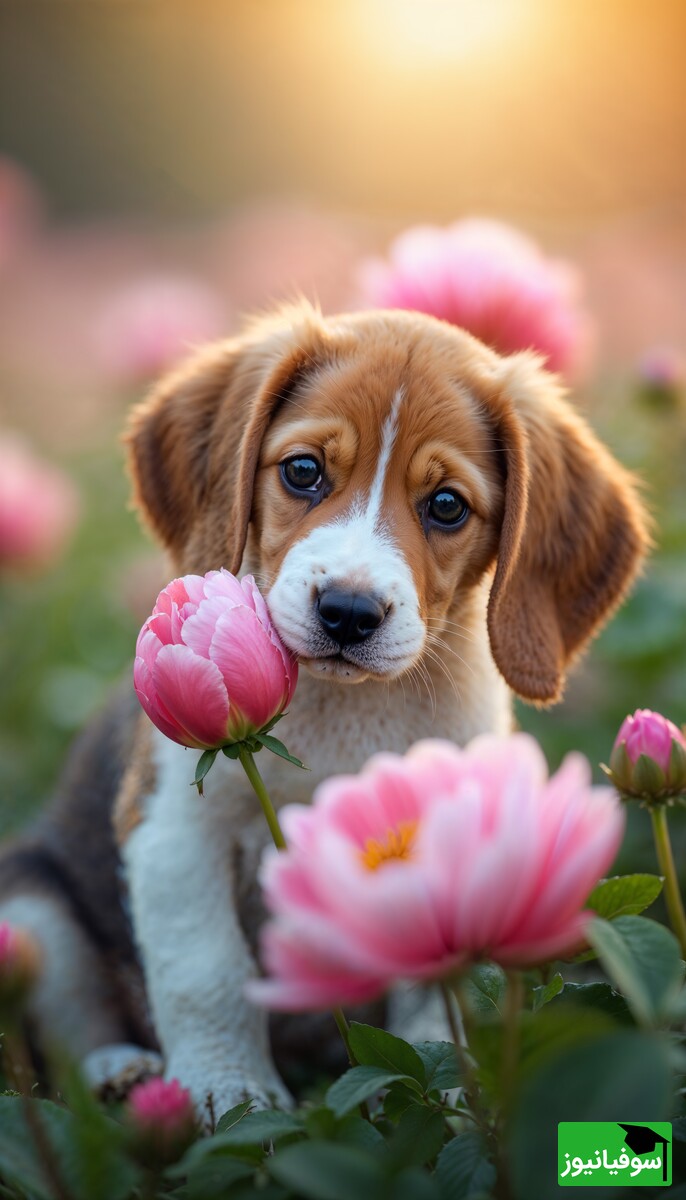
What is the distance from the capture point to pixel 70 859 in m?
3.40

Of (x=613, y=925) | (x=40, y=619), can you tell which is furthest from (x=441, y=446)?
(x=40, y=619)

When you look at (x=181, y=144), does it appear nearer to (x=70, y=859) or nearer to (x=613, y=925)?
(x=70, y=859)

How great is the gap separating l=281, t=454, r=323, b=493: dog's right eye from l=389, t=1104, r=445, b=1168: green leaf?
1453 millimetres

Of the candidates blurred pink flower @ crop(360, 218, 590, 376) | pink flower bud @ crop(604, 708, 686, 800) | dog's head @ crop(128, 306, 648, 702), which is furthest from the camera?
blurred pink flower @ crop(360, 218, 590, 376)

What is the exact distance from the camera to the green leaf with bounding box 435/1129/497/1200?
1.43 metres

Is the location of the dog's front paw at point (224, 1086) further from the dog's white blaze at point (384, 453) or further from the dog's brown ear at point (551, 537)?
the dog's white blaze at point (384, 453)

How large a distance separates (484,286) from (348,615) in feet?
5.05

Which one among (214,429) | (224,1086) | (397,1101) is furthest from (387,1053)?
(214,429)

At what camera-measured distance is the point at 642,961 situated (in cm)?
133

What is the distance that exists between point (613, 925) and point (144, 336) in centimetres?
412

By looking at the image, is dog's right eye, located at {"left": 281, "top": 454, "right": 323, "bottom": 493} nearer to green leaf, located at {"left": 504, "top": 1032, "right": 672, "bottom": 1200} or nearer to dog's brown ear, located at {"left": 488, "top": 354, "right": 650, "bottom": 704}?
dog's brown ear, located at {"left": 488, "top": 354, "right": 650, "bottom": 704}

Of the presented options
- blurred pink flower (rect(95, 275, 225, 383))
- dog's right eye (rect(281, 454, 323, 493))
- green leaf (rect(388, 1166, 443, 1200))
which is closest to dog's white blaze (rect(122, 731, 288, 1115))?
dog's right eye (rect(281, 454, 323, 493))

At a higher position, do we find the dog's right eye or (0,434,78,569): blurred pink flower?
(0,434,78,569): blurred pink flower

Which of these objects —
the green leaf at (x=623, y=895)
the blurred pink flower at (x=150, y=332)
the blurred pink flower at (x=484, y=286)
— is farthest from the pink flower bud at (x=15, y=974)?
the blurred pink flower at (x=150, y=332)
